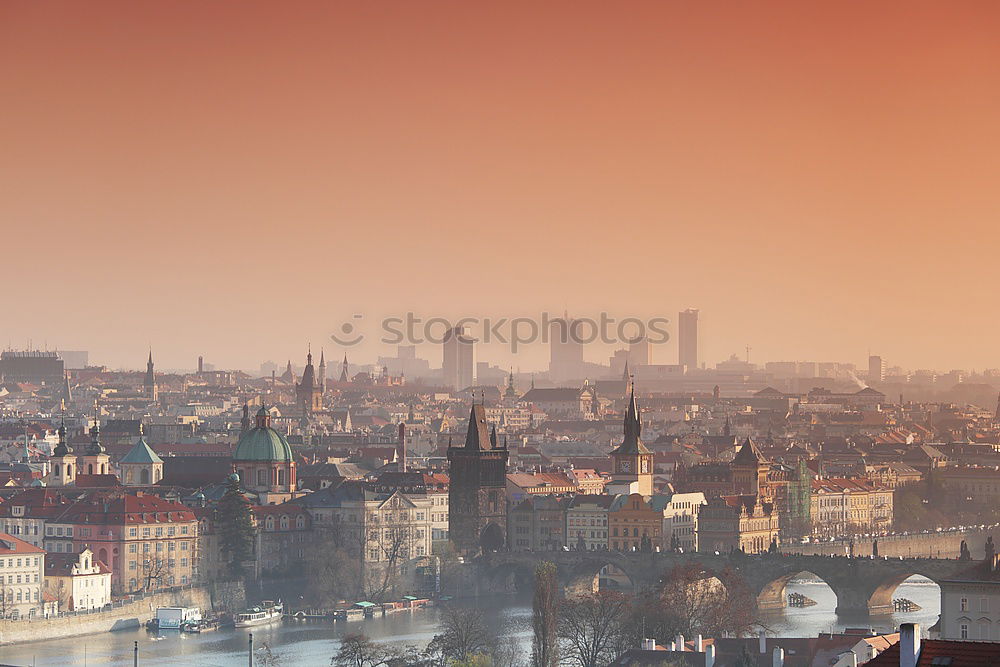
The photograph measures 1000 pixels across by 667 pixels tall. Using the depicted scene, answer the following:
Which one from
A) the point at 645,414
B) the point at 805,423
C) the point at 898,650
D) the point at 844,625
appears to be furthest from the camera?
the point at 645,414

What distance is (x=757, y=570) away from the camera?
72.2 meters

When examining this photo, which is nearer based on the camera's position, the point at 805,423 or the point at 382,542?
the point at 382,542

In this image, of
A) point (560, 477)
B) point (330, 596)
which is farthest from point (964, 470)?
point (330, 596)

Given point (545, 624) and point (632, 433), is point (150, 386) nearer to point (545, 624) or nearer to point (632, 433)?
point (632, 433)

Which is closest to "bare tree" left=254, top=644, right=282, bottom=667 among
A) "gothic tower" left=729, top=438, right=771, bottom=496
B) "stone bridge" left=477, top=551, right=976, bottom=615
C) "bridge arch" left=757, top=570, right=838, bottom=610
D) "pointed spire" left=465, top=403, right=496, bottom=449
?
"stone bridge" left=477, top=551, right=976, bottom=615

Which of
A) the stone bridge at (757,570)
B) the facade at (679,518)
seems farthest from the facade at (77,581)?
the facade at (679,518)

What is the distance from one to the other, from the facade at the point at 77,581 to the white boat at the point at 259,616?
302 centimetres

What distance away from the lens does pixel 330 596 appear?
236 feet

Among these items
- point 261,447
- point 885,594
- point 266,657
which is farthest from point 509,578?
point 266,657

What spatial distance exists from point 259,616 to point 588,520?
18438mm

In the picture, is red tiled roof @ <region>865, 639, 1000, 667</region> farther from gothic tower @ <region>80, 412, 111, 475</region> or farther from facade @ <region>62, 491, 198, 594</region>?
gothic tower @ <region>80, 412, 111, 475</region>

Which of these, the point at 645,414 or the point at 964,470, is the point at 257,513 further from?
the point at 645,414

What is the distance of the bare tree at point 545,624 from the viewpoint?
55.8 metres

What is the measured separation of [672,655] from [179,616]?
70.3 feet
